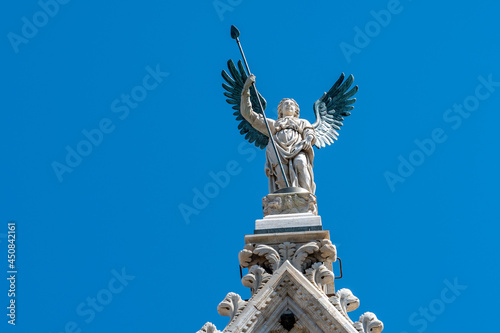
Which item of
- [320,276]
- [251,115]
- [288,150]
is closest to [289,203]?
[288,150]

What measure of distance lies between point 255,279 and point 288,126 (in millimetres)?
4204

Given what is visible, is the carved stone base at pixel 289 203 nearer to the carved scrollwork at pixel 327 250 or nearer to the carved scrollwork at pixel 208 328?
the carved scrollwork at pixel 327 250

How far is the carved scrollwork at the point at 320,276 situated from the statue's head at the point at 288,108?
4565 millimetres

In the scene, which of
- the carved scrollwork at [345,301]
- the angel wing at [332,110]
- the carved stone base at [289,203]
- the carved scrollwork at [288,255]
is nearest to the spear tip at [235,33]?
the angel wing at [332,110]

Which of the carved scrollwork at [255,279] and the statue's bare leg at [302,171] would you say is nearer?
the carved scrollwork at [255,279]

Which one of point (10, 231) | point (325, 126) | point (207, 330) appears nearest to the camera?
point (207, 330)

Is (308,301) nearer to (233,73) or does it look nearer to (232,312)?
(232,312)

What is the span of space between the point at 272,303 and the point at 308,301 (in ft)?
2.08

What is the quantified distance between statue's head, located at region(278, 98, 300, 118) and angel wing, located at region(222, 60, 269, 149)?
17.5 inches

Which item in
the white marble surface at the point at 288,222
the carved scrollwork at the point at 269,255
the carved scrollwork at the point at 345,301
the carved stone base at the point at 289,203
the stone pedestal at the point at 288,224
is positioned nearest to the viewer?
the carved scrollwork at the point at 345,301

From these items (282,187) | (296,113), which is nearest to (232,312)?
(282,187)

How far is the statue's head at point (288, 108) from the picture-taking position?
942 inches

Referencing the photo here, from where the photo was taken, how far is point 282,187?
22.7m

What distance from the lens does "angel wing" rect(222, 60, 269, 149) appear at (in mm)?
24219
